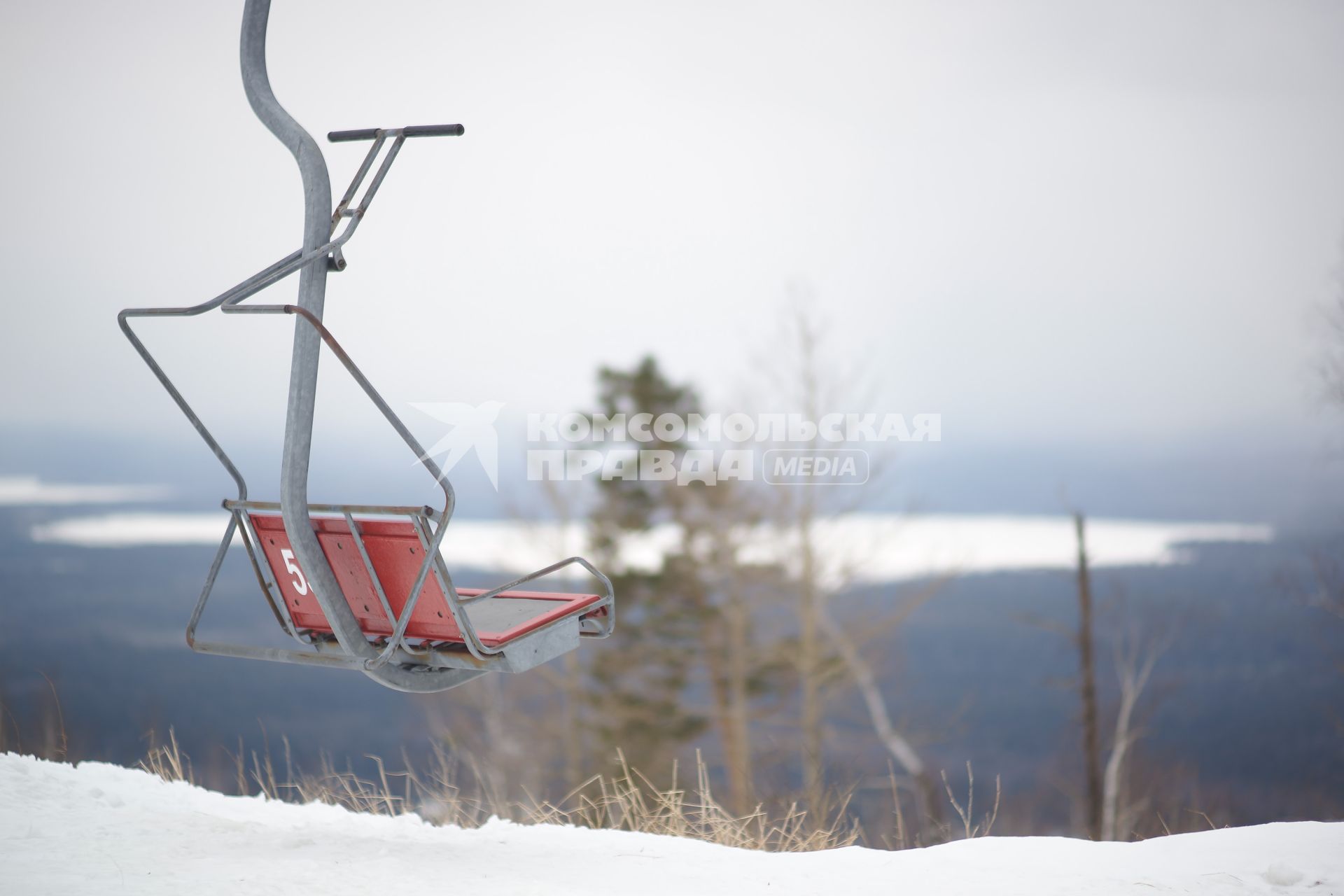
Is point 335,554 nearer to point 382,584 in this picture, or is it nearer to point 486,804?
point 382,584

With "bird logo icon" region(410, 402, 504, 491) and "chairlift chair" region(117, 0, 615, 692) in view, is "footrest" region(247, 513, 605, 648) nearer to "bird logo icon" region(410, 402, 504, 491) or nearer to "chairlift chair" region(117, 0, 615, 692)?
"chairlift chair" region(117, 0, 615, 692)

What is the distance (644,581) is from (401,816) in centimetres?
2146

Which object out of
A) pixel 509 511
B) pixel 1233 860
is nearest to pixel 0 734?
pixel 1233 860

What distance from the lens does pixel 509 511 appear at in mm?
26500

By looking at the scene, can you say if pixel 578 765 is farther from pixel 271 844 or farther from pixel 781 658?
pixel 271 844

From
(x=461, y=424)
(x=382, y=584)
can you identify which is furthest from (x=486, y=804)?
(x=461, y=424)

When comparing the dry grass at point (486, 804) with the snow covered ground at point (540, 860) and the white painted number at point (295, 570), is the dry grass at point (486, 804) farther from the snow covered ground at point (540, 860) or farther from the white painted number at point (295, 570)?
the white painted number at point (295, 570)

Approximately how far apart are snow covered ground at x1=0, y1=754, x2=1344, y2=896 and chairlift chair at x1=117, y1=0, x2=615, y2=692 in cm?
83

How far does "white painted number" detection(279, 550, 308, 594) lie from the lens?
11.2 feet

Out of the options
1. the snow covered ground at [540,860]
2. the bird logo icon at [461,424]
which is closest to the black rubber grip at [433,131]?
the snow covered ground at [540,860]

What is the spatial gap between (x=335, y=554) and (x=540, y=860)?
1671 millimetres

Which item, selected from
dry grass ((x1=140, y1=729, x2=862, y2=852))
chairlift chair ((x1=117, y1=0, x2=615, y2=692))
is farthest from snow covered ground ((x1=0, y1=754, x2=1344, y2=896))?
chairlift chair ((x1=117, y1=0, x2=615, y2=692))

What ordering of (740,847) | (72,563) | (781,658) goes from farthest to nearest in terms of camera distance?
(72,563)
(781,658)
(740,847)

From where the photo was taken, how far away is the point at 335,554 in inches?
129
